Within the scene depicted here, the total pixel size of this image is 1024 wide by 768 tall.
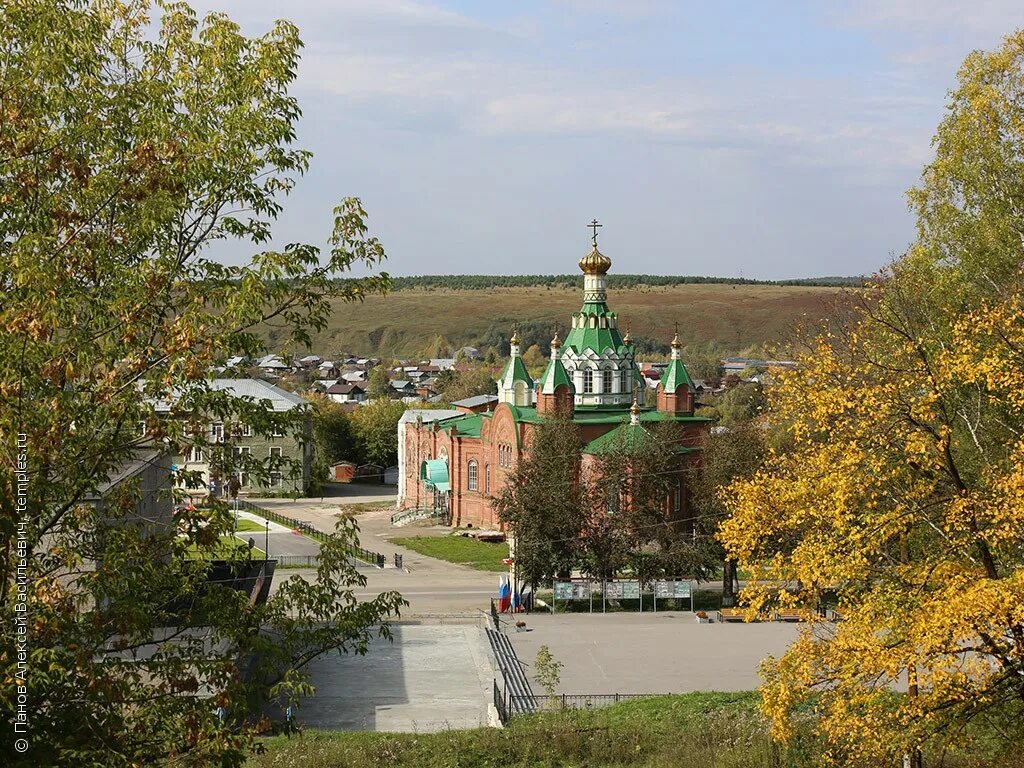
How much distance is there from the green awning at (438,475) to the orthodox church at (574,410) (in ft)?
0.15

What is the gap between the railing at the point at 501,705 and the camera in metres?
22.5

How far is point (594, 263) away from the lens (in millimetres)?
49031

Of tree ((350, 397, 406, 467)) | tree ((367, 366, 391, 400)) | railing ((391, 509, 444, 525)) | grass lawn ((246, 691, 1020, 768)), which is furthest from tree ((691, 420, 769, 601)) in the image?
tree ((367, 366, 391, 400))

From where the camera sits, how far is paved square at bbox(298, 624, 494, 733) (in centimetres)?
2408

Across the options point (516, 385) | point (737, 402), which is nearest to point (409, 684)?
point (516, 385)

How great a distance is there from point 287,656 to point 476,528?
42228 mm

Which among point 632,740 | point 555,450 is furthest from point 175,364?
point 555,450

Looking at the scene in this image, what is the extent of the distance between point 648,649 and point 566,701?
5879 mm

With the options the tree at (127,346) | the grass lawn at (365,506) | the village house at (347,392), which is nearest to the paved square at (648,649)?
the tree at (127,346)

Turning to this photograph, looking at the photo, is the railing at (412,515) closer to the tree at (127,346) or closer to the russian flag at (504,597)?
the russian flag at (504,597)

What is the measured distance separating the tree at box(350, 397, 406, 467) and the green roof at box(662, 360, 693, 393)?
3081 centimetres

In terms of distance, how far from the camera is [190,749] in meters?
8.93

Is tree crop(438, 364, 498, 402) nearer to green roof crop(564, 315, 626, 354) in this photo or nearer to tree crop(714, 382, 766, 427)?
tree crop(714, 382, 766, 427)

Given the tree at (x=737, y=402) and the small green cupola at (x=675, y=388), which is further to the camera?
the tree at (x=737, y=402)
